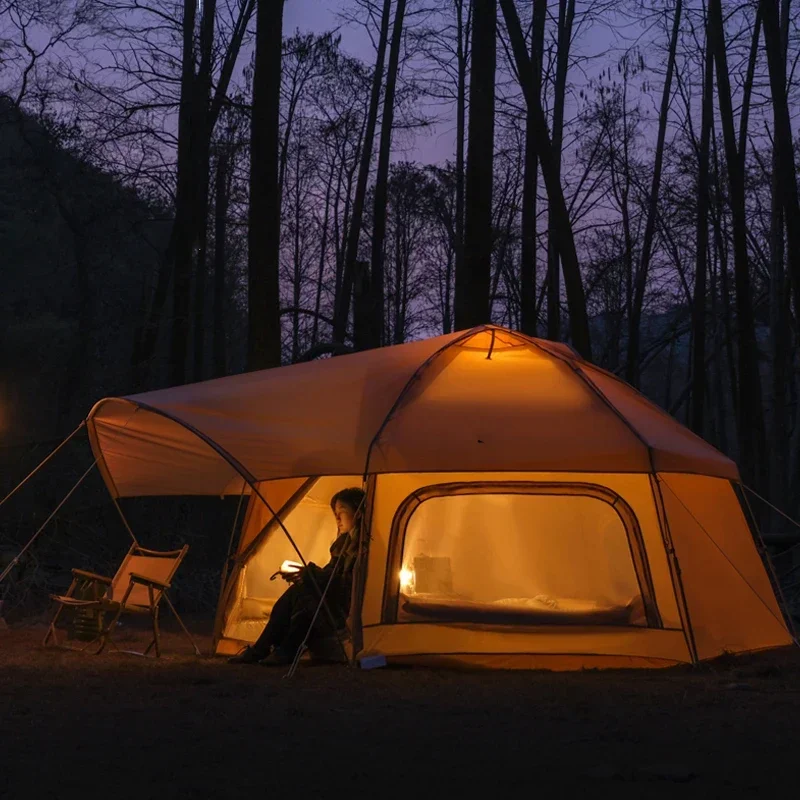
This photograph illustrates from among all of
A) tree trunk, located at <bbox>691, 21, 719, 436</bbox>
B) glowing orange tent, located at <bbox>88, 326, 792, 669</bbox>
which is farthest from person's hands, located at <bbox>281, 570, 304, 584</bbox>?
tree trunk, located at <bbox>691, 21, 719, 436</bbox>

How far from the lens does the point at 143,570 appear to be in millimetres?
7262

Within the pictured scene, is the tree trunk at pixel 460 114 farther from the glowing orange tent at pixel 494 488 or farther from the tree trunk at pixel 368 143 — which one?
the glowing orange tent at pixel 494 488

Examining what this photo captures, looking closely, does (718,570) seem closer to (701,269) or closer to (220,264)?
(701,269)

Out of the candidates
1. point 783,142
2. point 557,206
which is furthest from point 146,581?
point 783,142

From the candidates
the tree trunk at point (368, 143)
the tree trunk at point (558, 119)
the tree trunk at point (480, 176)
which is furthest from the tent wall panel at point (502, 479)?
the tree trunk at point (368, 143)

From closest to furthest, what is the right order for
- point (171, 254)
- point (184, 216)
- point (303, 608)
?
point (303, 608)
point (184, 216)
point (171, 254)

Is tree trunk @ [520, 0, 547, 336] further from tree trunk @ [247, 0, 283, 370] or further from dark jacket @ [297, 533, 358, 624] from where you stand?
dark jacket @ [297, 533, 358, 624]

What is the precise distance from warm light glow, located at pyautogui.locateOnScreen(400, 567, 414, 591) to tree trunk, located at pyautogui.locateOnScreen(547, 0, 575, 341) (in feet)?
32.9

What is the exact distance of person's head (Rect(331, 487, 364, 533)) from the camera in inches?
261

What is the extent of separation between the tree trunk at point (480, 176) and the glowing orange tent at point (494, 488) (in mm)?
2957

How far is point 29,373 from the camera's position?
23.0m

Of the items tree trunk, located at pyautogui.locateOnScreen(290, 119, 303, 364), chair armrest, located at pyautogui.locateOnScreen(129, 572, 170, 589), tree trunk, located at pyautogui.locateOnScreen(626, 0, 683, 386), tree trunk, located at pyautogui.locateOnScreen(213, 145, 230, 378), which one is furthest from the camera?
tree trunk, located at pyautogui.locateOnScreen(290, 119, 303, 364)

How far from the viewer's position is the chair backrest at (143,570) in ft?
23.0

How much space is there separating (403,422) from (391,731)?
6.82 ft
